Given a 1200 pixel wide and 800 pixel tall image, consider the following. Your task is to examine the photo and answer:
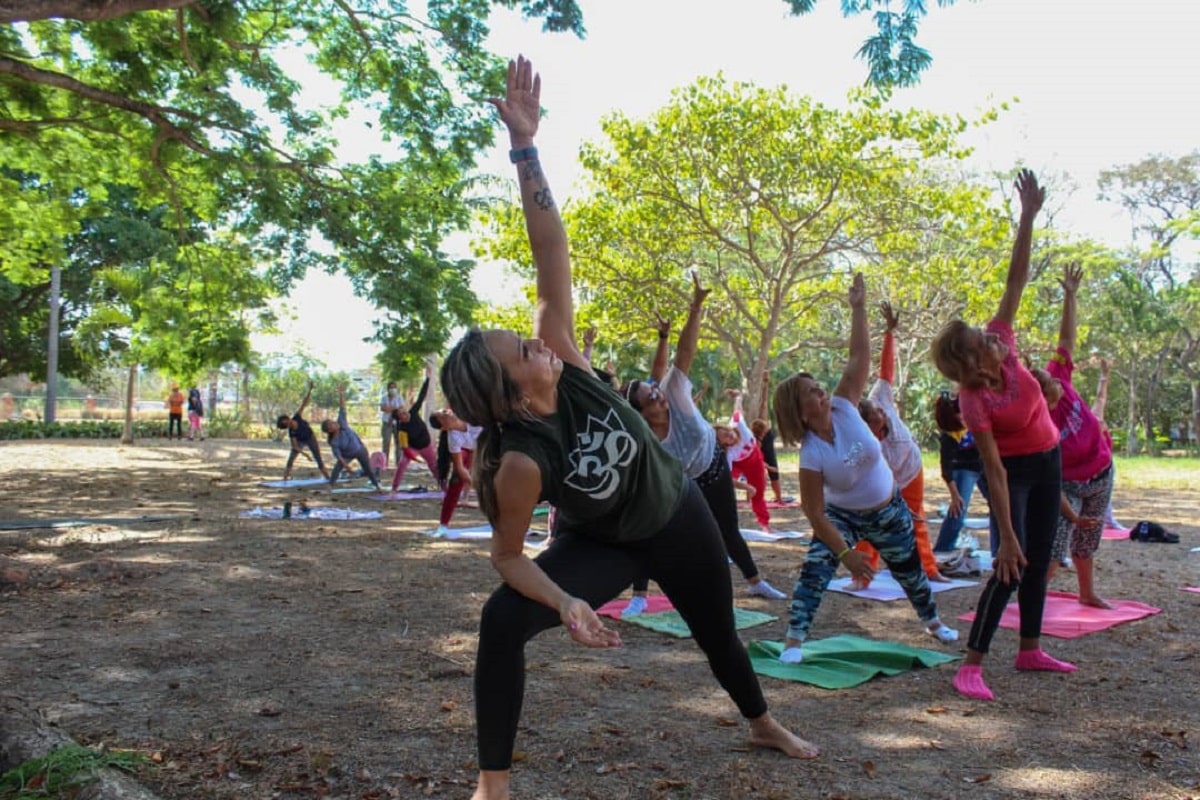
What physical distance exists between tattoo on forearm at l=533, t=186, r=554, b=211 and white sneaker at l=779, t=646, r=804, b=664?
9.31ft

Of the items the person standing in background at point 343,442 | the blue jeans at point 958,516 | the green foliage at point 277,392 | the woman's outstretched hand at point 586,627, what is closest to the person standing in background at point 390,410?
the person standing in background at point 343,442

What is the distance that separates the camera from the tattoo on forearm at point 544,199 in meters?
3.34

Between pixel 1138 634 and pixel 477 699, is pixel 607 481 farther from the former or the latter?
pixel 1138 634

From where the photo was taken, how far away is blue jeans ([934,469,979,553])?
27.6 feet

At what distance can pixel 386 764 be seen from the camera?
350cm

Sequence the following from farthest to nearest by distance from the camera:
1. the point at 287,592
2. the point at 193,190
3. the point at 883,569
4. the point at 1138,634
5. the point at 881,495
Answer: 1. the point at 193,190
2. the point at 883,569
3. the point at 287,592
4. the point at 1138,634
5. the point at 881,495

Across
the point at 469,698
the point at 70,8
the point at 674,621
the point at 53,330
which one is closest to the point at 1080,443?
the point at 674,621

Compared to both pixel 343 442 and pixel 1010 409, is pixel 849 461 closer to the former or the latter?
pixel 1010 409

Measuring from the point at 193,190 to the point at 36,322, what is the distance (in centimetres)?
2121

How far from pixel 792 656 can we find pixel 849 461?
1.06 meters

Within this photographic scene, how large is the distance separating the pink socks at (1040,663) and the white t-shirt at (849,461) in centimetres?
101

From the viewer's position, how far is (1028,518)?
14.9 feet

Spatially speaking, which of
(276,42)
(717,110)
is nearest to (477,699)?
(276,42)

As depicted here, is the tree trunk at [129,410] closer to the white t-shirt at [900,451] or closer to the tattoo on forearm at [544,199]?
the white t-shirt at [900,451]
